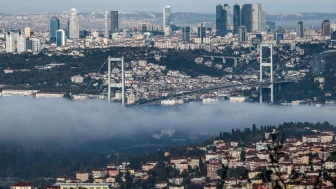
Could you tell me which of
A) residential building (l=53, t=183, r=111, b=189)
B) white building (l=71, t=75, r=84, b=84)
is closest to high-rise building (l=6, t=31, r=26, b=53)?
white building (l=71, t=75, r=84, b=84)

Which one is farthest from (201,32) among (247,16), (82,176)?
(82,176)

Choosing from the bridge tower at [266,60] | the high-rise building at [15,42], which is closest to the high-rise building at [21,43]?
the high-rise building at [15,42]

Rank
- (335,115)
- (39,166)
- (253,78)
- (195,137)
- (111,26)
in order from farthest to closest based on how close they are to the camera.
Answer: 1. (111,26)
2. (253,78)
3. (335,115)
4. (195,137)
5. (39,166)

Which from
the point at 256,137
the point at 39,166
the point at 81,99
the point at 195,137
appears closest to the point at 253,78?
the point at 81,99

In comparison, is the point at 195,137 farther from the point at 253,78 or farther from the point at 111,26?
the point at 111,26

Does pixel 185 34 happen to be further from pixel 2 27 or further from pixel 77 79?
pixel 77 79

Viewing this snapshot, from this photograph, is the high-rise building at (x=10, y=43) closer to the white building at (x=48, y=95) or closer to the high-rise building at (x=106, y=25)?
the high-rise building at (x=106, y=25)
